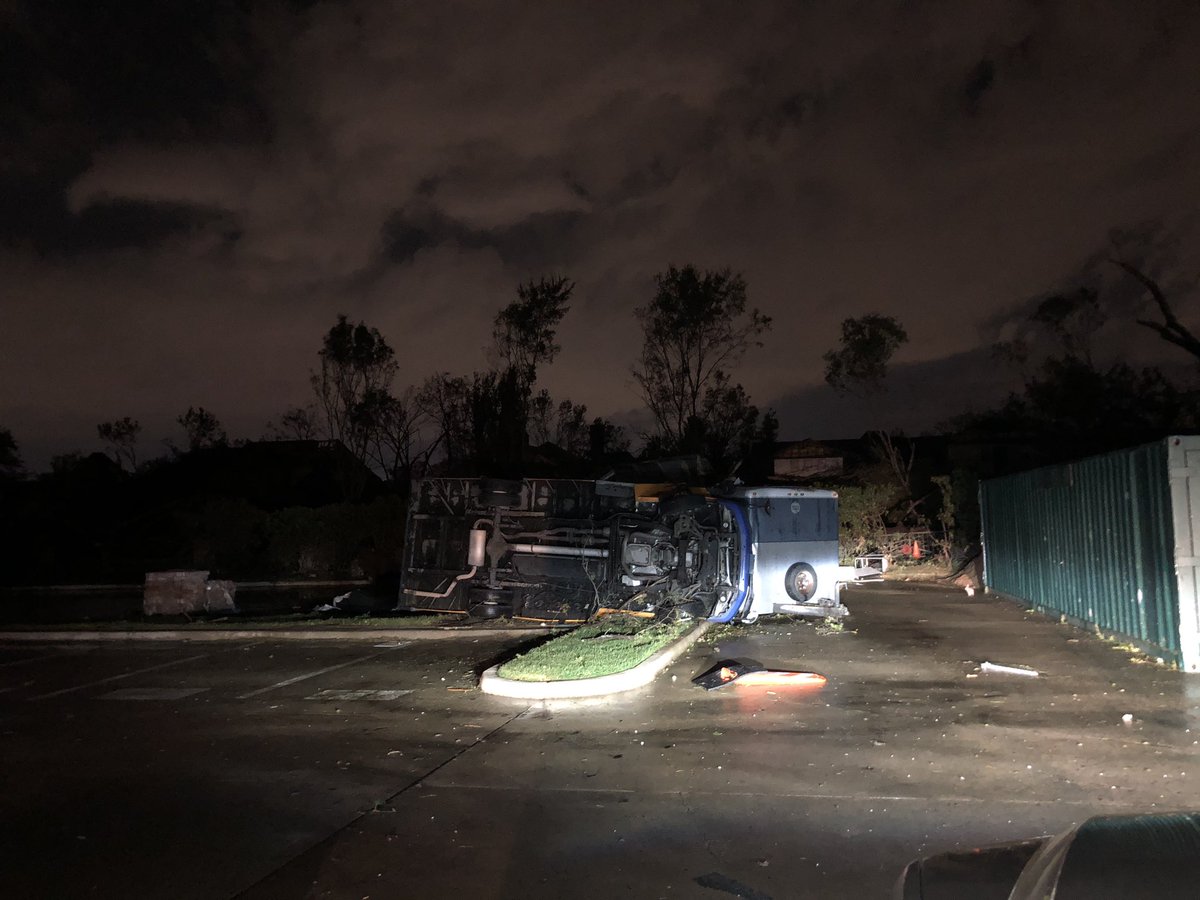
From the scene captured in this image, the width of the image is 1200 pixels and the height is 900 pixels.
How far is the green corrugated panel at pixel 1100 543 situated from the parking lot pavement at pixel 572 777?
31.6 inches

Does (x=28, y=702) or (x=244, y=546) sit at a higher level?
(x=244, y=546)

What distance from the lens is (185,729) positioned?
821cm

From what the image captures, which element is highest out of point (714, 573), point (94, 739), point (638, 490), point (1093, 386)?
point (1093, 386)

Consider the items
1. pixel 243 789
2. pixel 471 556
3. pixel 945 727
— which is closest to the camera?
pixel 243 789

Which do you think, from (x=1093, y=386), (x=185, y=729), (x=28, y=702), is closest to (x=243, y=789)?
(x=185, y=729)

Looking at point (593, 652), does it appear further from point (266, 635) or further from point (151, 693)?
point (266, 635)

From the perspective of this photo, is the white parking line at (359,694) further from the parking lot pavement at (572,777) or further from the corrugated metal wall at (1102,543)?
the corrugated metal wall at (1102,543)

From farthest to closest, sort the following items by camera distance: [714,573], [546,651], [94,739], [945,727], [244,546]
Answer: [244,546]
[714,573]
[546,651]
[94,739]
[945,727]

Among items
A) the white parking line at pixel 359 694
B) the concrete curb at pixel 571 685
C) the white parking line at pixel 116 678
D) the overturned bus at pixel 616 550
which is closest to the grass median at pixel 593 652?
the concrete curb at pixel 571 685

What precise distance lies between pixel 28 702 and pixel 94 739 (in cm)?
263

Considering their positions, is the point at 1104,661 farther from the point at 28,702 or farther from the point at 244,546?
the point at 244,546

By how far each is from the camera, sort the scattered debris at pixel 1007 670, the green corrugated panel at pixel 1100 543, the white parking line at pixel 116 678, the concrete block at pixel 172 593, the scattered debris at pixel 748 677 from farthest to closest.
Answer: the concrete block at pixel 172 593 → the white parking line at pixel 116 678 → the green corrugated panel at pixel 1100 543 → the scattered debris at pixel 1007 670 → the scattered debris at pixel 748 677

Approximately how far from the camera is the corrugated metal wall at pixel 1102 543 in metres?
9.84

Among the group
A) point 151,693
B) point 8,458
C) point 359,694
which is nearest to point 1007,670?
point 359,694
